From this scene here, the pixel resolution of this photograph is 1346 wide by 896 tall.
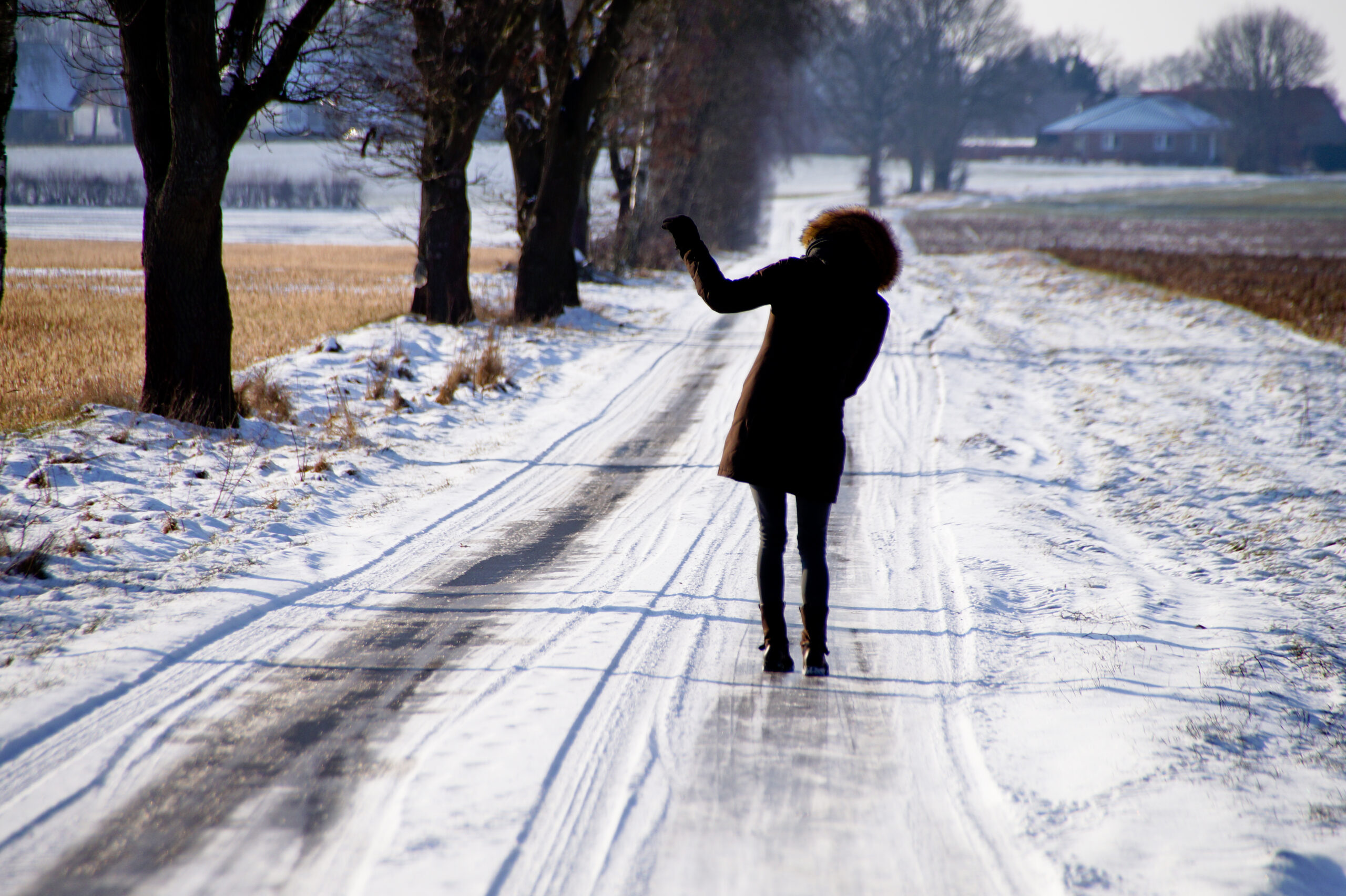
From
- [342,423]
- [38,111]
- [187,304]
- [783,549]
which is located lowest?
[783,549]

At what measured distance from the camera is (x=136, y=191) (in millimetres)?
58656

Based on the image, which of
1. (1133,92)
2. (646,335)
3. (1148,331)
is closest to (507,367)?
(646,335)

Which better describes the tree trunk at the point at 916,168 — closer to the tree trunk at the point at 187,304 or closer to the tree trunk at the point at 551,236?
the tree trunk at the point at 551,236

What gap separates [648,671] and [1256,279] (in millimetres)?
24728

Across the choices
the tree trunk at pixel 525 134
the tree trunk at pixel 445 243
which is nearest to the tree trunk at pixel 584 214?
the tree trunk at pixel 525 134

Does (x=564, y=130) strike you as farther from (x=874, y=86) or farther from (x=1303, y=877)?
(x=874, y=86)

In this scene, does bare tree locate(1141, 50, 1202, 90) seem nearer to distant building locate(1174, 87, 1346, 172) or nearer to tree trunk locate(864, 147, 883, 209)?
distant building locate(1174, 87, 1346, 172)

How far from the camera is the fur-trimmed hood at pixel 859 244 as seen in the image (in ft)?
12.1

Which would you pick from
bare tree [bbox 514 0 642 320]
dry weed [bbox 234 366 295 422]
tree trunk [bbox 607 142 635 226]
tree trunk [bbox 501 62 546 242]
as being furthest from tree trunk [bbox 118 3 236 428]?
tree trunk [bbox 607 142 635 226]

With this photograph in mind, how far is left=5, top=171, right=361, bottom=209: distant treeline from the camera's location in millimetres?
55094

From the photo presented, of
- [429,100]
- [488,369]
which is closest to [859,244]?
[488,369]

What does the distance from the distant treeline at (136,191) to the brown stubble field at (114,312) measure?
61.3ft

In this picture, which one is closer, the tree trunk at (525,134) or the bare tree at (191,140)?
the bare tree at (191,140)

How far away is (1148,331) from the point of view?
15.6 metres
